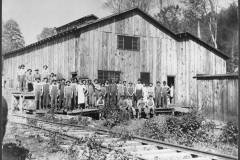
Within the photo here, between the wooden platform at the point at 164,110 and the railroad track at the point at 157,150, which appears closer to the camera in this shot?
the railroad track at the point at 157,150

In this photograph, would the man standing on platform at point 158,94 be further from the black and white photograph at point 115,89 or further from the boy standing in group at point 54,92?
the boy standing in group at point 54,92

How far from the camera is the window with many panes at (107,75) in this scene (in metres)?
20.1

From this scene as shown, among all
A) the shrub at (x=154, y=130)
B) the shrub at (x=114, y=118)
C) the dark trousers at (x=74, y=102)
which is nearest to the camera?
the shrub at (x=154, y=130)

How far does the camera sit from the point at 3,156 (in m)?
3.30

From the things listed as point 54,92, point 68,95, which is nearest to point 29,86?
point 54,92

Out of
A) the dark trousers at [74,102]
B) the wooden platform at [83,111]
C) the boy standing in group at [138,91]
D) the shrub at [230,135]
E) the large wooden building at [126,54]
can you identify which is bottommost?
the shrub at [230,135]

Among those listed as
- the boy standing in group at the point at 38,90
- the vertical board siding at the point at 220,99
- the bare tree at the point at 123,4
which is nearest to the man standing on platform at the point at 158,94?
the vertical board siding at the point at 220,99

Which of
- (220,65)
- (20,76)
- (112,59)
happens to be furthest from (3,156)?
(220,65)

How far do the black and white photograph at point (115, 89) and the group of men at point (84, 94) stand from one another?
48mm

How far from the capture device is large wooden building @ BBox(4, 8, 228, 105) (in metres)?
20.0

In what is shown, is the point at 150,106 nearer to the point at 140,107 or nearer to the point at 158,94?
the point at 140,107

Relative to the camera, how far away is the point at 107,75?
20.4 meters

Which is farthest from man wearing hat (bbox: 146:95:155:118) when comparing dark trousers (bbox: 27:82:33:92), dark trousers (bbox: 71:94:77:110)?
dark trousers (bbox: 27:82:33:92)

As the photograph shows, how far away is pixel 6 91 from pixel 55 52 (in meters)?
4.21
